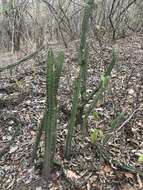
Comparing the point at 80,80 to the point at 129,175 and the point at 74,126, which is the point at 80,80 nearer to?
the point at 74,126

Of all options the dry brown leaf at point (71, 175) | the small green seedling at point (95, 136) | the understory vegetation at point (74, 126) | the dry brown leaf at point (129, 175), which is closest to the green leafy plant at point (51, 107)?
the understory vegetation at point (74, 126)

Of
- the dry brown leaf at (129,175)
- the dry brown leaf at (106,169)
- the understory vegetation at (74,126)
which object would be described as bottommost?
the dry brown leaf at (129,175)

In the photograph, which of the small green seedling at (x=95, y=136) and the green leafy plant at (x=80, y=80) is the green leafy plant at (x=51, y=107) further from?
the small green seedling at (x=95, y=136)

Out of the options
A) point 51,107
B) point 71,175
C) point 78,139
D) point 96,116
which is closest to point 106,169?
point 71,175

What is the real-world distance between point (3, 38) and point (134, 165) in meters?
6.63

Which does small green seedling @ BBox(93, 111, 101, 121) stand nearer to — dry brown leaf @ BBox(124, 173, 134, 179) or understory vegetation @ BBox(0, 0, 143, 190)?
understory vegetation @ BBox(0, 0, 143, 190)

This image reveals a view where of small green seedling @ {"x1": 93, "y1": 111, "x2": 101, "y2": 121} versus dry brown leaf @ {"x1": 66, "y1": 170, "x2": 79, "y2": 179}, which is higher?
small green seedling @ {"x1": 93, "y1": 111, "x2": 101, "y2": 121}

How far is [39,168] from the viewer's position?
7.93ft

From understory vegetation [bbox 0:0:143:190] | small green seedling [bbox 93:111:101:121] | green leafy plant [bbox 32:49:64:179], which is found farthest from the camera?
small green seedling [bbox 93:111:101:121]

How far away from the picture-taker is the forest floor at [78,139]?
2343mm

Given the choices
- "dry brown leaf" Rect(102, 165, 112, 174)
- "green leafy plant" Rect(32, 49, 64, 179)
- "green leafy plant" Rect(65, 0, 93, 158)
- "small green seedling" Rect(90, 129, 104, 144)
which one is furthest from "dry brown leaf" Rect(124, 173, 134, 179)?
"green leafy plant" Rect(32, 49, 64, 179)

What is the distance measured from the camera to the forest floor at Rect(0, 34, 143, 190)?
7.69 feet

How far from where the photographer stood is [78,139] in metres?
2.68

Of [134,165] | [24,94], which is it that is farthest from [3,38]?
[134,165]
